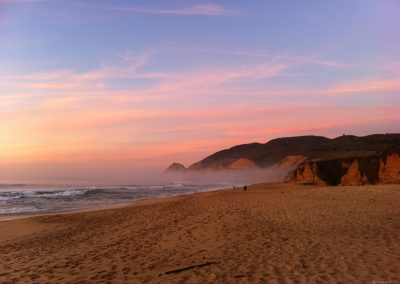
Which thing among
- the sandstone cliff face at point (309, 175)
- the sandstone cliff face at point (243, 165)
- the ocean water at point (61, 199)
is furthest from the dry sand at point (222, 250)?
the sandstone cliff face at point (243, 165)

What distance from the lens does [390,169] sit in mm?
33562

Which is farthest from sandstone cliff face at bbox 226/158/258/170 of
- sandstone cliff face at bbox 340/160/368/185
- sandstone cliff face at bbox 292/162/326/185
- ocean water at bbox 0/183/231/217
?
sandstone cliff face at bbox 340/160/368/185

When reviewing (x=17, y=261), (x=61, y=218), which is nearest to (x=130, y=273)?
(x=17, y=261)

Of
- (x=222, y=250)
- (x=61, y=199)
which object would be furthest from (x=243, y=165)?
(x=222, y=250)

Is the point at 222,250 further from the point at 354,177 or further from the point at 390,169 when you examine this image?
the point at 354,177

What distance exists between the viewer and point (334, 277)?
23.0ft

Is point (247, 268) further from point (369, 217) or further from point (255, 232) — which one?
point (369, 217)

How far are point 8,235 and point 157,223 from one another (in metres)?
6.23

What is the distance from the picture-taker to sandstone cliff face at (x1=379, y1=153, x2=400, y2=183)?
32.5 m

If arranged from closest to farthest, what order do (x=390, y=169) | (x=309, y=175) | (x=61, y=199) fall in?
(x=390, y=169), (x=61, y=199), (x=309, y=175)

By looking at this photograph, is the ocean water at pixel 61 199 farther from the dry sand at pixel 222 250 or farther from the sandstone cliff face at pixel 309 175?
the sandstone cliff face at pixel 309 175

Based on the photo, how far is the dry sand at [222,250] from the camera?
7.63 metres

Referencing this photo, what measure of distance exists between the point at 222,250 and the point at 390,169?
2853 centimetres

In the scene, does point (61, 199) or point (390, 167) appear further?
point (61, 199)
